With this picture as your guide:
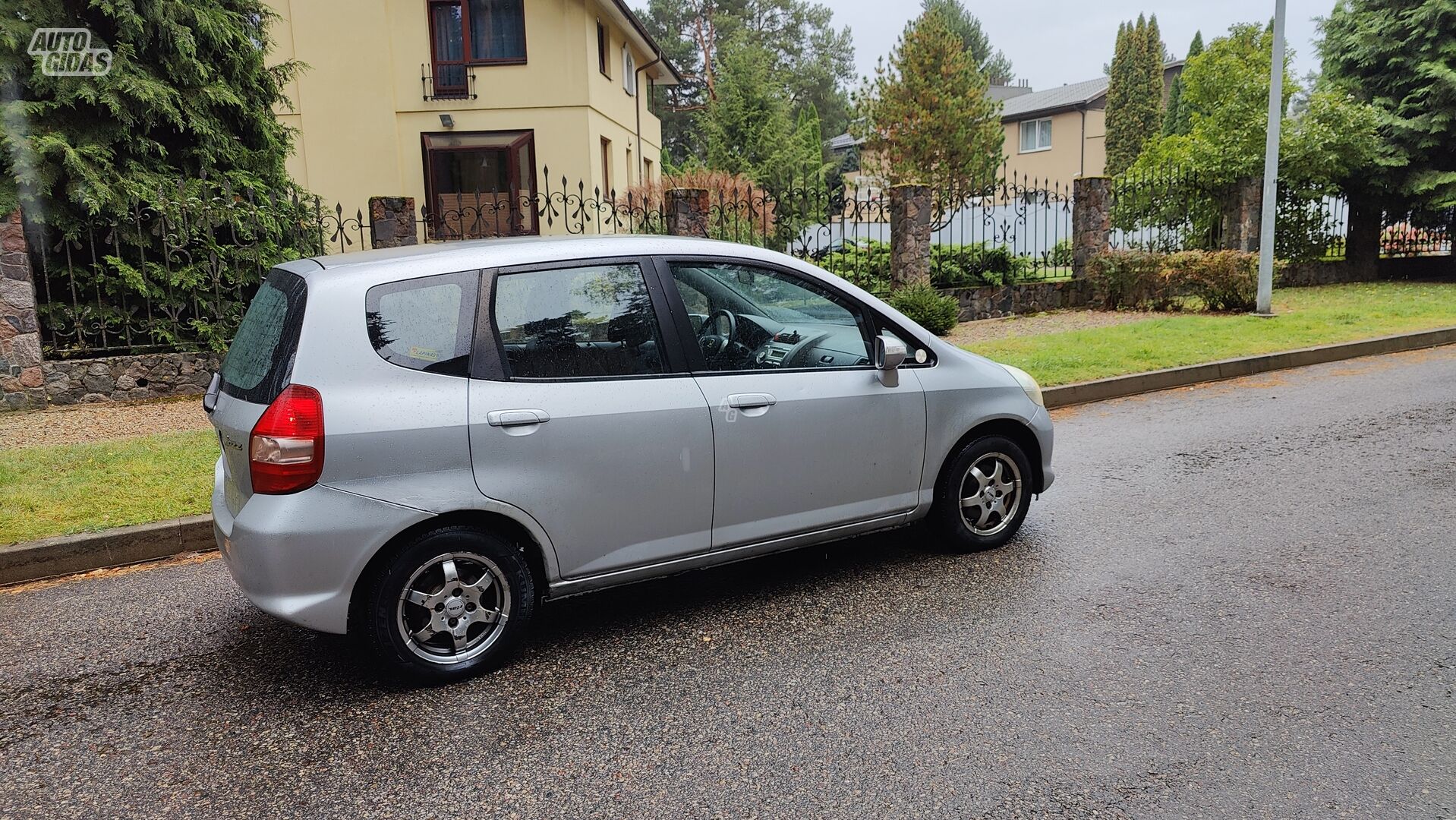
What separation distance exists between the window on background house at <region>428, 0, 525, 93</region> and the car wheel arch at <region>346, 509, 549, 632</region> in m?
20.5

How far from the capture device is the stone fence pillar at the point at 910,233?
14281 mm

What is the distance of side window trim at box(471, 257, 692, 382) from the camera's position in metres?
3.76

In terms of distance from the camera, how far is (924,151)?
1414 inches

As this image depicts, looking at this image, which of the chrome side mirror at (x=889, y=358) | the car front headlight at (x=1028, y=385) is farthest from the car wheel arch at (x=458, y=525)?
the car front headlight at (x=1028, y=385)

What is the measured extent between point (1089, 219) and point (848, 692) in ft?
47.7

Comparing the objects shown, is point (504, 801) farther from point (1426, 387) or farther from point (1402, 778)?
point (1426, 387)

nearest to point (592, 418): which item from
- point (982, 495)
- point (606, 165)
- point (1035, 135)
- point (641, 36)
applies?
point (982, 495)

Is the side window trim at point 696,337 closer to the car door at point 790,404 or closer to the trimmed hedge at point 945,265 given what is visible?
the car door at point 790,404

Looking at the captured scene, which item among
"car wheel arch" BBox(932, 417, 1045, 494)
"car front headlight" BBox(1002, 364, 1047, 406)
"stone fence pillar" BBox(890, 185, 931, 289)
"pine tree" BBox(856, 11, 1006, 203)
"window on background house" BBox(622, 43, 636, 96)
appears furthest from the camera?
"pine tree" BBox(856, 11, 1006, 203)

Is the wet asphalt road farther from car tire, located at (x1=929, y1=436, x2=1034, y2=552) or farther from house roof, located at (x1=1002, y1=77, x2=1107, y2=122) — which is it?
house roof, located at (x1=1002, y1=77, x2=1107, y2=122)

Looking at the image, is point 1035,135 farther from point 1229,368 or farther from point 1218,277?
point 1229,368

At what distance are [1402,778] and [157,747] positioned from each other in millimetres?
3964

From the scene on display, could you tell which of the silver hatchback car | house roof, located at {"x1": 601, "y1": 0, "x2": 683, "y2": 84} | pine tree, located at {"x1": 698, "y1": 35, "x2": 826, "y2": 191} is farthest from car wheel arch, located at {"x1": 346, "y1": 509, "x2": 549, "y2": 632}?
pine tree, located at {"x1": 698, "y1": 35, "x2": 826, "y2": 191}

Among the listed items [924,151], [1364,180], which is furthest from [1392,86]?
[924,151]
